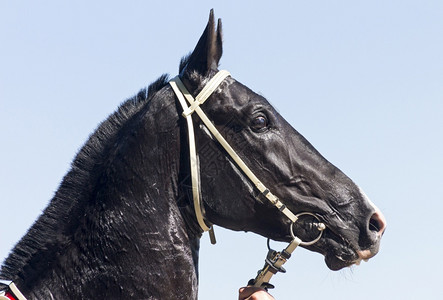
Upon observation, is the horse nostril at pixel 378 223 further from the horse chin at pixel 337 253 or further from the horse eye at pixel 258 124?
→ the horse eye at pixel 258 124

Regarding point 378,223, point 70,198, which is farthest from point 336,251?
point 70,198

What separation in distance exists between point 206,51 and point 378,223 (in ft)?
7.13

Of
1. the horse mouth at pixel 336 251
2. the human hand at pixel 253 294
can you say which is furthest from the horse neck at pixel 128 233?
the horse mouth at pixel 336 251

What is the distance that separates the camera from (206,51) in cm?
662

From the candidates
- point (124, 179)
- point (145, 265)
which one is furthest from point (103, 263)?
point (124, 179)

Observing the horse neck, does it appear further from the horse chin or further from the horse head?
the horse chin

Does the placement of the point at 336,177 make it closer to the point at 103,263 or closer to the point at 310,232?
the point at 310,232

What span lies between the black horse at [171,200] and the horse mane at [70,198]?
0.4 inches

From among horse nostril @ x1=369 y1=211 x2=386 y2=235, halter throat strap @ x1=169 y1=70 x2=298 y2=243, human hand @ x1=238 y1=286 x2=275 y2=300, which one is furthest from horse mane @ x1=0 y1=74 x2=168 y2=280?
horse nostril @ x1=369 y1=211 x2=386 y2=235

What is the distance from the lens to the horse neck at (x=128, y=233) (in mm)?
5738

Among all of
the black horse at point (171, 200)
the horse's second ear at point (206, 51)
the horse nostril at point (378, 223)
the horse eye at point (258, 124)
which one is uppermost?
the horse's second ear at point (206, 51)

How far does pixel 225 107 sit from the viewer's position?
6.47 metres

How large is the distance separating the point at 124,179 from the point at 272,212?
4.30 feet

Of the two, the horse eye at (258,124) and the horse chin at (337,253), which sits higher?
the horse eye at (258,124)
